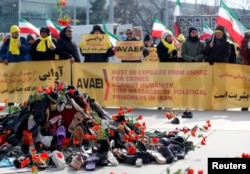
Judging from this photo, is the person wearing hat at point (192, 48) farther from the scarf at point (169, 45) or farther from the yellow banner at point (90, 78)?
the yellow banner at point (90, 78)

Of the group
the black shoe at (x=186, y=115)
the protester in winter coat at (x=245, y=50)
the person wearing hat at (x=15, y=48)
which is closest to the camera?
the black shoe at (x=186, y=115)

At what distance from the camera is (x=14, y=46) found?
13.4 metres

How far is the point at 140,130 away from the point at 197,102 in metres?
4.86

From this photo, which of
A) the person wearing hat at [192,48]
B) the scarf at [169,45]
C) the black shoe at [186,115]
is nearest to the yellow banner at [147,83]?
the person wearing hat at [192,48]

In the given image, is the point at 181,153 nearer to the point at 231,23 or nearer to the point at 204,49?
the point at 204,49

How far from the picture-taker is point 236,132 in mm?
8875

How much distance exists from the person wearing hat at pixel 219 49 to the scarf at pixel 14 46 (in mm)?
4699

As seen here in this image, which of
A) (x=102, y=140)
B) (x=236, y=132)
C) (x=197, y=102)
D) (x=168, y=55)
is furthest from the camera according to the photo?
(x=168, y=55)

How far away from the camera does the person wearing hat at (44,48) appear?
12844 mm

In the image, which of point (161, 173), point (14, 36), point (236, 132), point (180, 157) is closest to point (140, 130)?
point (180, 157)

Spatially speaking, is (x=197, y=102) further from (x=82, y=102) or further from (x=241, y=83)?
(x=82, y=102)

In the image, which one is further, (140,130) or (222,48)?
(222,48)

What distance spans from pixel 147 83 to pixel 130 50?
7.46 feet

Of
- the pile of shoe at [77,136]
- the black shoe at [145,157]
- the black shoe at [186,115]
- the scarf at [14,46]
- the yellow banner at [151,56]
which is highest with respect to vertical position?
the scarf at [14,46]
